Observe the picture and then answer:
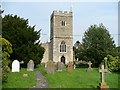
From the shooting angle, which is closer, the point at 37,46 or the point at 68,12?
the point at 37,46

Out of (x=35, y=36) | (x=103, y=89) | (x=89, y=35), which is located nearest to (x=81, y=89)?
(x=103, y=89)

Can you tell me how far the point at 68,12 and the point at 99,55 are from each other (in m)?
16.5

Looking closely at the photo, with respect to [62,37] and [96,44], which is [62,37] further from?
[96,44]

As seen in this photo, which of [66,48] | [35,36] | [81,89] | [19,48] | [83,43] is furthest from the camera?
[66,48]

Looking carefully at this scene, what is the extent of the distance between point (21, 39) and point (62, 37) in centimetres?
2393

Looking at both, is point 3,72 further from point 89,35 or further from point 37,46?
point 89,35

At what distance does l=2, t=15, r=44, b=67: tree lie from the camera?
3241 centimetres

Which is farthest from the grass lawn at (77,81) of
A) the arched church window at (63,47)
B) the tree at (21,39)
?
the arched church window at (63,47)

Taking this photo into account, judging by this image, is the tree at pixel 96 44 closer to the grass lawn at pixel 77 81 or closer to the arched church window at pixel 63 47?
the arched church window at pixel 63 47

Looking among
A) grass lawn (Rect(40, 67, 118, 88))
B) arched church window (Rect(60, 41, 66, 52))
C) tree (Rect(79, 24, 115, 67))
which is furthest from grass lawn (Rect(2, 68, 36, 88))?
arched church window (Rect(60, 41, 66, 52))

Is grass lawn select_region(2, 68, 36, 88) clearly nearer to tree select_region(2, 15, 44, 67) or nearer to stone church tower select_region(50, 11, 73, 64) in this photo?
tree select_region(2, 15, 44, 67)

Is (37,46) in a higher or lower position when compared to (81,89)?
higher

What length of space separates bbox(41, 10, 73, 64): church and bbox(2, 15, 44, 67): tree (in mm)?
20782

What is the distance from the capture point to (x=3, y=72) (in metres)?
16.1
